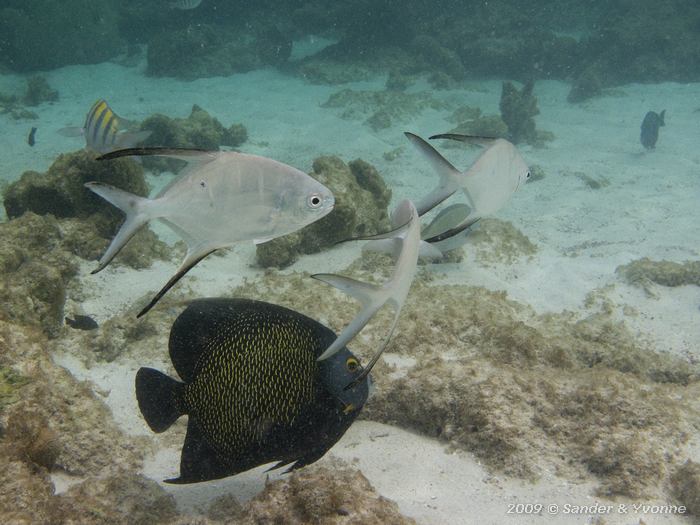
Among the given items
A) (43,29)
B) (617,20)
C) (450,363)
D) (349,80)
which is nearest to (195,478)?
(450,363)

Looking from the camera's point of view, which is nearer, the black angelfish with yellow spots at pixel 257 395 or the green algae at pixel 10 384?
the black angelfish with yellow spots at pixel 257 395

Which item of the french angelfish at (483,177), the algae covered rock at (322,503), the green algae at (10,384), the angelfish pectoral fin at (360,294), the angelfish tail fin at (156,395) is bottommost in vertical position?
the green algae at (10,384)

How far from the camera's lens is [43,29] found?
2019 centimetres

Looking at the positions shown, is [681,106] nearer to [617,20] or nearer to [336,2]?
[617,20]

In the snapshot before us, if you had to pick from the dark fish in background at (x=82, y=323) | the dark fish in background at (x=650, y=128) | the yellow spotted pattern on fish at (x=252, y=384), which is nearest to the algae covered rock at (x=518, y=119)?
the dark fish in background at (x=650, y=128)

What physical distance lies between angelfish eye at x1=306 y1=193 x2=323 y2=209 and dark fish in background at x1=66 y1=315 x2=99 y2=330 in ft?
9.53

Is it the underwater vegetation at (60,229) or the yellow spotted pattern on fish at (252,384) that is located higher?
the yellow spotted pattern on fish at (252,384)

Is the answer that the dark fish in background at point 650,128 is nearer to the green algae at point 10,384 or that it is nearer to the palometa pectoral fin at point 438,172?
the palometa pectoral fin at point 438,172

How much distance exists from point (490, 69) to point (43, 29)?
69.7 ft

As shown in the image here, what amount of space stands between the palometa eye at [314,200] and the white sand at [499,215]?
147cm

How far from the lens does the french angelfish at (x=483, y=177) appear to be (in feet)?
6.55

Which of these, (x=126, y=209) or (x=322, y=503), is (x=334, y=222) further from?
(x=322, y=503)

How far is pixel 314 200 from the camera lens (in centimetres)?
188

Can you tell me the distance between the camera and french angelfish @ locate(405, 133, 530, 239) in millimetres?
1995
